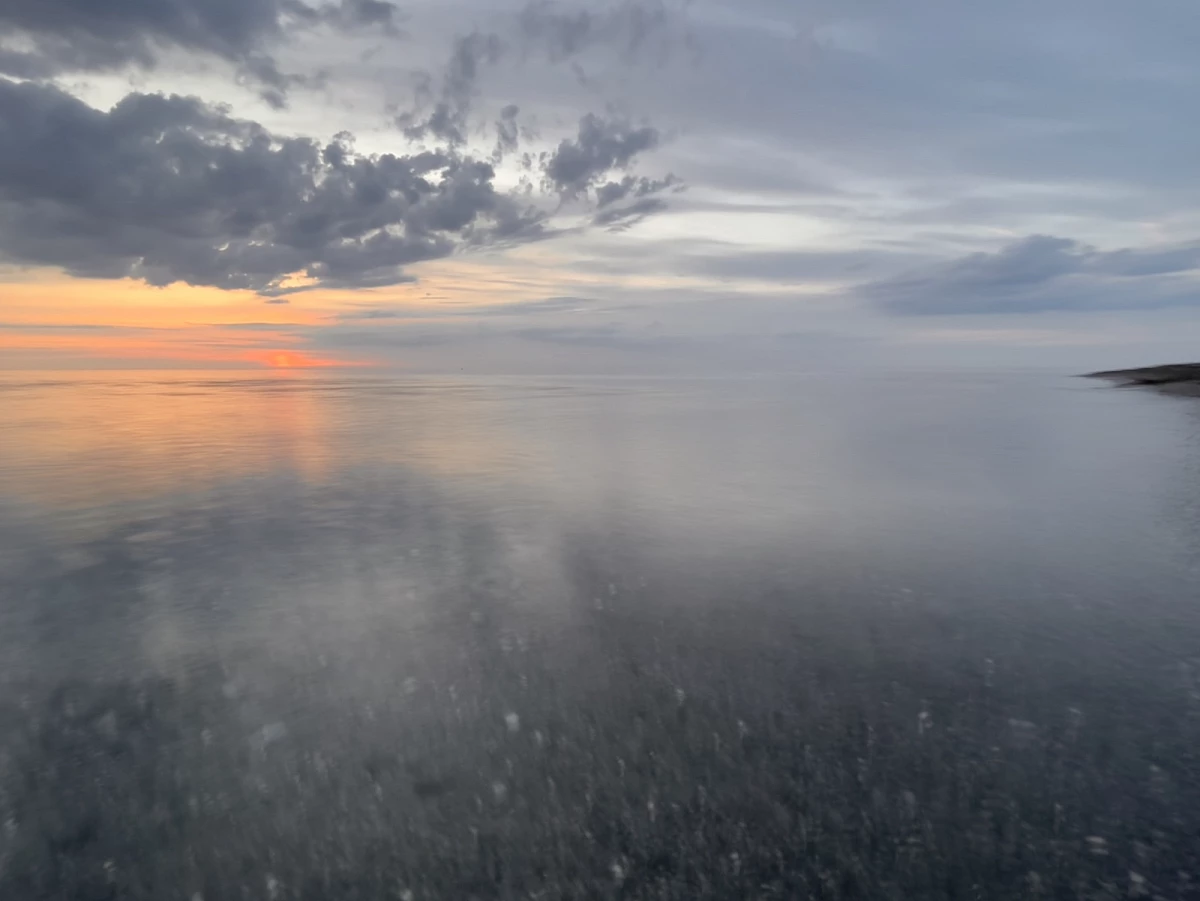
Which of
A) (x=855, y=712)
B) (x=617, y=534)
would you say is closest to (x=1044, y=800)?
(x=855, y=712)

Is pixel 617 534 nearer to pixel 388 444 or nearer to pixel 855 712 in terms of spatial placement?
pixel 855 712

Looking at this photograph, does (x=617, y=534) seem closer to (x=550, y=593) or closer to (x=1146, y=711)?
(x=550, y=593)

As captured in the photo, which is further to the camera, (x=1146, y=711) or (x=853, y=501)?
(x=853, y=501)

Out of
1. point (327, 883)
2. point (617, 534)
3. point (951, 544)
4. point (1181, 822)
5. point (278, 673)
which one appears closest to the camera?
point (327, 883)

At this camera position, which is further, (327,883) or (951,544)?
(951,544)

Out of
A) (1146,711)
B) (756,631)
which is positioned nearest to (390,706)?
(756,631)

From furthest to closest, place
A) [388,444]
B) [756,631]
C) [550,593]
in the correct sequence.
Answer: [388,444], [550,593], [756,631]
